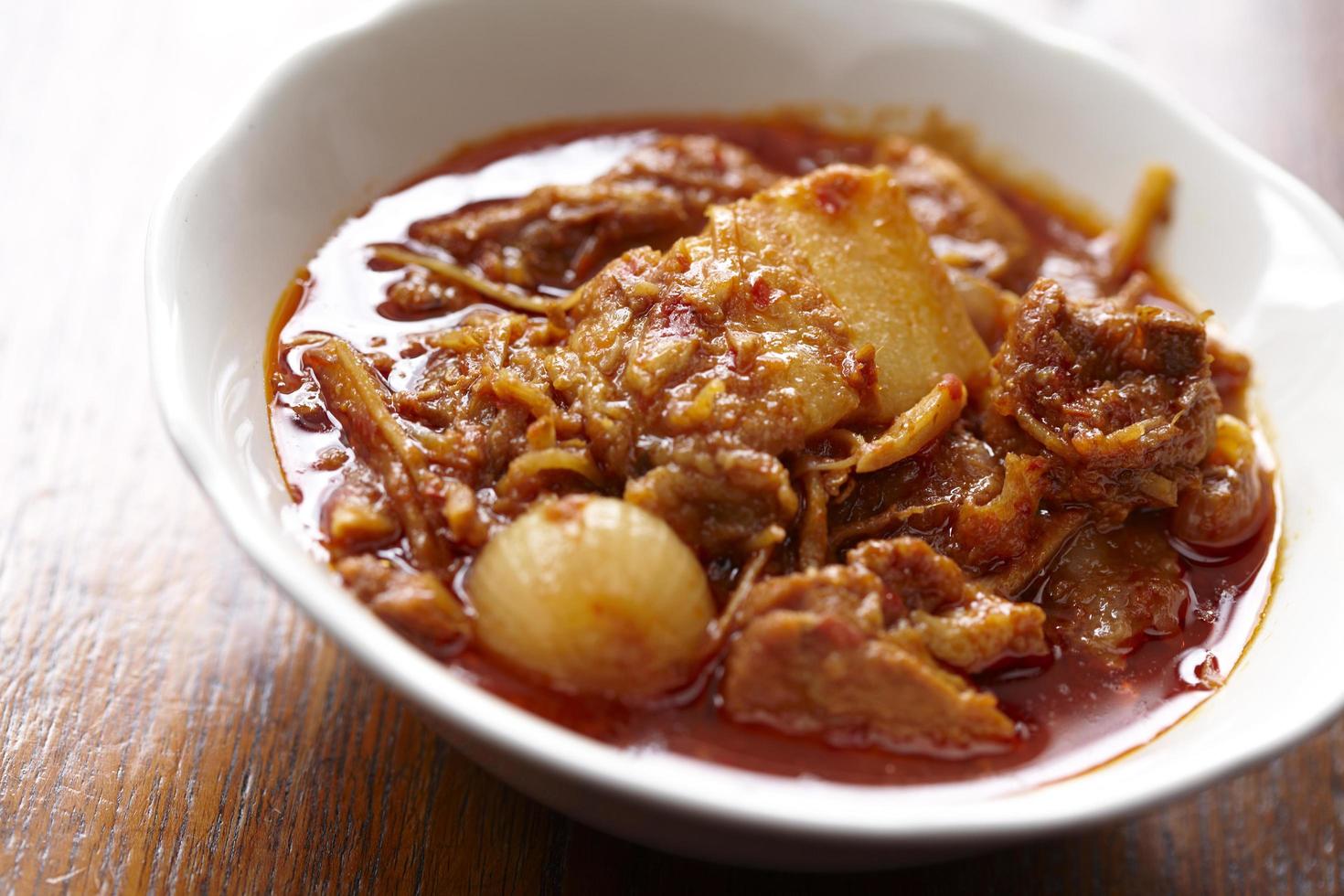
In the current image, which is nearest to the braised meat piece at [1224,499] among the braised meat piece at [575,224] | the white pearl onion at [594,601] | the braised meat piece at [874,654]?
the braised meat piece at [874,654]

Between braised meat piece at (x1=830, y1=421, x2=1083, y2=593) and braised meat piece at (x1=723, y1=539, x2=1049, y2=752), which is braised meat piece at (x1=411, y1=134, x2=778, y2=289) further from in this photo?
braised meat piece at (x1=723, y1=539, x2=1049, y2=752)

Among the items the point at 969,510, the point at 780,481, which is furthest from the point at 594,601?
the point at 969,510

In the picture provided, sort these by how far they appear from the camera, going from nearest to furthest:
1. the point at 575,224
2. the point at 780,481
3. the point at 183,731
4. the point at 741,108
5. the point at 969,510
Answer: the point at 780,481 < the point at 969,510 < the point at 183,731 < the point at 575,224 < the point at 741,108

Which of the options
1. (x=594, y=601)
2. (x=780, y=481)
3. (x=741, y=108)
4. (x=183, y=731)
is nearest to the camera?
(x=594, y=601)

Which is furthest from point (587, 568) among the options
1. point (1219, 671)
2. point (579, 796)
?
point (1219, 671)

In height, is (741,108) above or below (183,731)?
above

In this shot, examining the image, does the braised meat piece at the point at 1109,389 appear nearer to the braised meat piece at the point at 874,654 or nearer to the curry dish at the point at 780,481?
the curry dish at the point at 780,481

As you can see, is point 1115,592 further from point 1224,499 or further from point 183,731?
point 183,731
